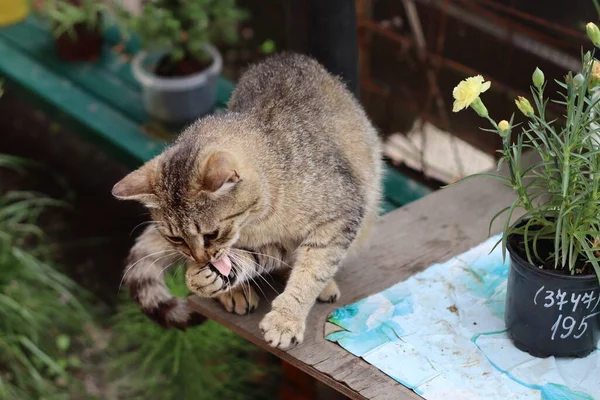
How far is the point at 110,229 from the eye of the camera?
12.9ft

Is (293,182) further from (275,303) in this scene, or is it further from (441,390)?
(441,390)

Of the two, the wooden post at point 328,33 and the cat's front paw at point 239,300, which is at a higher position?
the wooden post at point 328,33

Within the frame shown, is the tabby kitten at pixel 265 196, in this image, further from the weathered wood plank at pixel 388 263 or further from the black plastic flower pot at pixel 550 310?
the black plastic flower pot at pixel 550 310

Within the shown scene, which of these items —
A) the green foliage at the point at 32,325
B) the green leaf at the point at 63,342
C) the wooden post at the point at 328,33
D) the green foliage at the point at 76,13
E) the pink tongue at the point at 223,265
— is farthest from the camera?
the green foliage at the point at 76,13

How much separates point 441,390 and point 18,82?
289cm

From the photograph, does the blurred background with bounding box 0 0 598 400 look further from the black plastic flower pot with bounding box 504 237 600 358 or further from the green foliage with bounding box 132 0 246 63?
the black plastic flower pot with bounding box 504 237 600 358

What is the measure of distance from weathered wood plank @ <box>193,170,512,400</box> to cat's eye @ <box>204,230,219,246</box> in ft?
1.00

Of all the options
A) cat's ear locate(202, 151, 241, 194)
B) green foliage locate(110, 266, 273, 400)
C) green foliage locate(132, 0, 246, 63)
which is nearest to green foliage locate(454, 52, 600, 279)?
cat's ear locate(202, 151, 241, 194)

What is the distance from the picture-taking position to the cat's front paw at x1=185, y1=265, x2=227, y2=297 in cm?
204

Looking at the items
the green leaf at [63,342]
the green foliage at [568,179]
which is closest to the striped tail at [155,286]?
the green foliage at [568,179]

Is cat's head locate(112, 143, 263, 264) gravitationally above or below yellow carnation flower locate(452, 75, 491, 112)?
below

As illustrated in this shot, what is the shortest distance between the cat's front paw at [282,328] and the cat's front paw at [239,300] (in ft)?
0.46

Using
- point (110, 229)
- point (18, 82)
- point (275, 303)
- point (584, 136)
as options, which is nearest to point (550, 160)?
point (584, 136)

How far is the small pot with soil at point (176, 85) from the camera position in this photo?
3.50 metres
